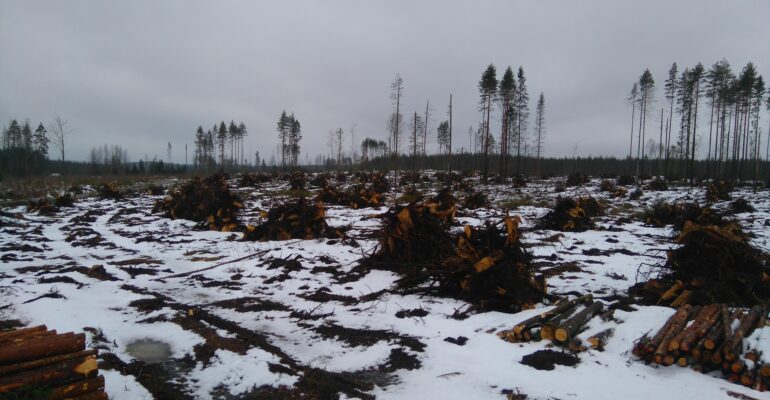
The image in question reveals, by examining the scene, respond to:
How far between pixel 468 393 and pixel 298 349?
6.32 ft

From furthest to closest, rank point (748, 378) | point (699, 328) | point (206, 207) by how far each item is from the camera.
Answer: point (206, 207) → point (699, 328) → point (748, 378)

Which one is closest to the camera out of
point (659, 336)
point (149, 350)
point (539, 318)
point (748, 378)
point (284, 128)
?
point (748, 378)

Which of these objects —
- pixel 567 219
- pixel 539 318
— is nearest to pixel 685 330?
pixel 539 318

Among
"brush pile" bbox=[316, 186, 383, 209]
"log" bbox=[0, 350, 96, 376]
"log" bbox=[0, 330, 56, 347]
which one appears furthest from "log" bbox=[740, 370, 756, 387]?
"brush pile" bbox=[316, 186, 383, 209]

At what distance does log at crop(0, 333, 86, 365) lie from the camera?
2.47 metres

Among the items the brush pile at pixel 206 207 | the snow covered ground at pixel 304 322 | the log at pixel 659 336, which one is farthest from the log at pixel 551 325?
the brush pile at pixel 206 207

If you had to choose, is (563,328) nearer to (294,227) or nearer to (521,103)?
(294,227)

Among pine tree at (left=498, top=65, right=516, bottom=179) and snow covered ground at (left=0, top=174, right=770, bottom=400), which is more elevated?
pine tree at (left=498, top=65, right=516, bottom=179)

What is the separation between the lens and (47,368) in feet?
8.19

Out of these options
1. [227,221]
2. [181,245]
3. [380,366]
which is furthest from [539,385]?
[227,221]

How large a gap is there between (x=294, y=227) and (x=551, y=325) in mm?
7572

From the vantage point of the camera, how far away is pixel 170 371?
367cm

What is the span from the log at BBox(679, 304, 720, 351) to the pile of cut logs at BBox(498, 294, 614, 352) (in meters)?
→ 0.70

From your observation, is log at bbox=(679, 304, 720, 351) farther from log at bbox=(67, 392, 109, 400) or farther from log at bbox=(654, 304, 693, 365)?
log at bbox=(67, 392, 109, 400)
